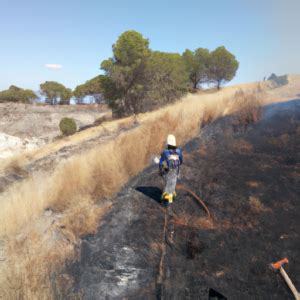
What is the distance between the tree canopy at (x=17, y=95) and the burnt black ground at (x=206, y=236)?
51.1 metres

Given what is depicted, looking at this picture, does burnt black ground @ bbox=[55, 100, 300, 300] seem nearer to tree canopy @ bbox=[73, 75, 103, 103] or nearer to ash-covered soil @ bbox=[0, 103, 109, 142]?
ash-covered soil @ bbox=[0, 103, 109, 142]

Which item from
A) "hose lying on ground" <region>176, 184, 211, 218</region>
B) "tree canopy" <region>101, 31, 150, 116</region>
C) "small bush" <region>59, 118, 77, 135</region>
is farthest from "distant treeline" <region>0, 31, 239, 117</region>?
"hose lying on ground" <region>176, 184, 211, 218</region>

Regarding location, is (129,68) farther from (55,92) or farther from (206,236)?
(55,92)

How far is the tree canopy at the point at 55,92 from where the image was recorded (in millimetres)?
55344

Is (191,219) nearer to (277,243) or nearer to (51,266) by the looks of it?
(277,243)

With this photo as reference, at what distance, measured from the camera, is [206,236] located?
5098 millimetres

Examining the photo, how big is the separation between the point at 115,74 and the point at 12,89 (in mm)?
37623

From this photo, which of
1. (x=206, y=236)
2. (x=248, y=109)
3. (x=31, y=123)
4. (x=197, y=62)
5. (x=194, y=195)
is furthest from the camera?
(x=197, y=62)

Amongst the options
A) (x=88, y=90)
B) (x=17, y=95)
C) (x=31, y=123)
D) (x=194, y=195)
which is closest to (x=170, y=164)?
(x=194, y=195)

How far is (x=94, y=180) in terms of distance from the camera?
7.37 metres

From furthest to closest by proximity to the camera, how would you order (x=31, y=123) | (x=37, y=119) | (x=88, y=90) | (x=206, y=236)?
1. (x=88, y=90)
2. (x=37, y=119)
3. (x=31, y=123)
4. (x=206, y=236)

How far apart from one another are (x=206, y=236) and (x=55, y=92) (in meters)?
56.2

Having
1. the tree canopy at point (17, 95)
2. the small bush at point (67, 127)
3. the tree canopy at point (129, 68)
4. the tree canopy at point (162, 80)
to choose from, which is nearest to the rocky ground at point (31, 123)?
the small bush at point (67, 127)

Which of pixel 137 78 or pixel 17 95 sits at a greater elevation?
pixel 17 95
